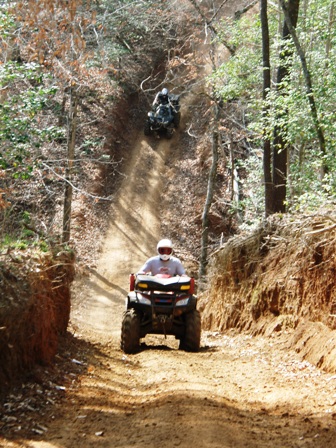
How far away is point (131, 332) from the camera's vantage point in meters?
11.6

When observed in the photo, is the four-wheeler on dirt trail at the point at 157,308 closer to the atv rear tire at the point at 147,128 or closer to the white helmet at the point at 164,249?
the white helmet at the point at 164,249

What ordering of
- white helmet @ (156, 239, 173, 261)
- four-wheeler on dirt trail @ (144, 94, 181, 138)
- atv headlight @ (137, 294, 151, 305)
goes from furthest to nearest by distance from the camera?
four-wheeler on dirt trail @ (144, 94, 181, 138) < white helmet @ (156, 239, 173, 261) < atv headlight @ (137, 294, 151, 305)

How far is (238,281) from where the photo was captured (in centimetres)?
1514

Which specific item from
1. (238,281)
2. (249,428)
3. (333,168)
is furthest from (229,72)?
(249,428)

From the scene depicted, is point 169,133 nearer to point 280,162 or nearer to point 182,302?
point 280,162

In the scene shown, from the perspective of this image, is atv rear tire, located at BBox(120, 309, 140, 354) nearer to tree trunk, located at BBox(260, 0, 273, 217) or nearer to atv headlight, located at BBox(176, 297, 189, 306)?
atv headlight, located at BBox(176, 297, 189, 306)

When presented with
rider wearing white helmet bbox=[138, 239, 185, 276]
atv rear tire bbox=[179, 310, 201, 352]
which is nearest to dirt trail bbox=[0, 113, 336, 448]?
atv rear tire bbox=[179, 310, 201, 352]

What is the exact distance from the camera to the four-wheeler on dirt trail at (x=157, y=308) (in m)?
11.6

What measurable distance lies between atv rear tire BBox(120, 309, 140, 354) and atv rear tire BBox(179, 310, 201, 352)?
3.04 ft

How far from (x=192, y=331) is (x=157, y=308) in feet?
2.73

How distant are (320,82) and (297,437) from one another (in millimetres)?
12533

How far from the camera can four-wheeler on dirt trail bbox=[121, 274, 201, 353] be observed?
11641 millimetres

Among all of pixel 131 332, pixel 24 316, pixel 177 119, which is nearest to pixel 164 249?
pixel 131 332

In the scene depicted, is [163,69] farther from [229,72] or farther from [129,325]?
[129,325]
